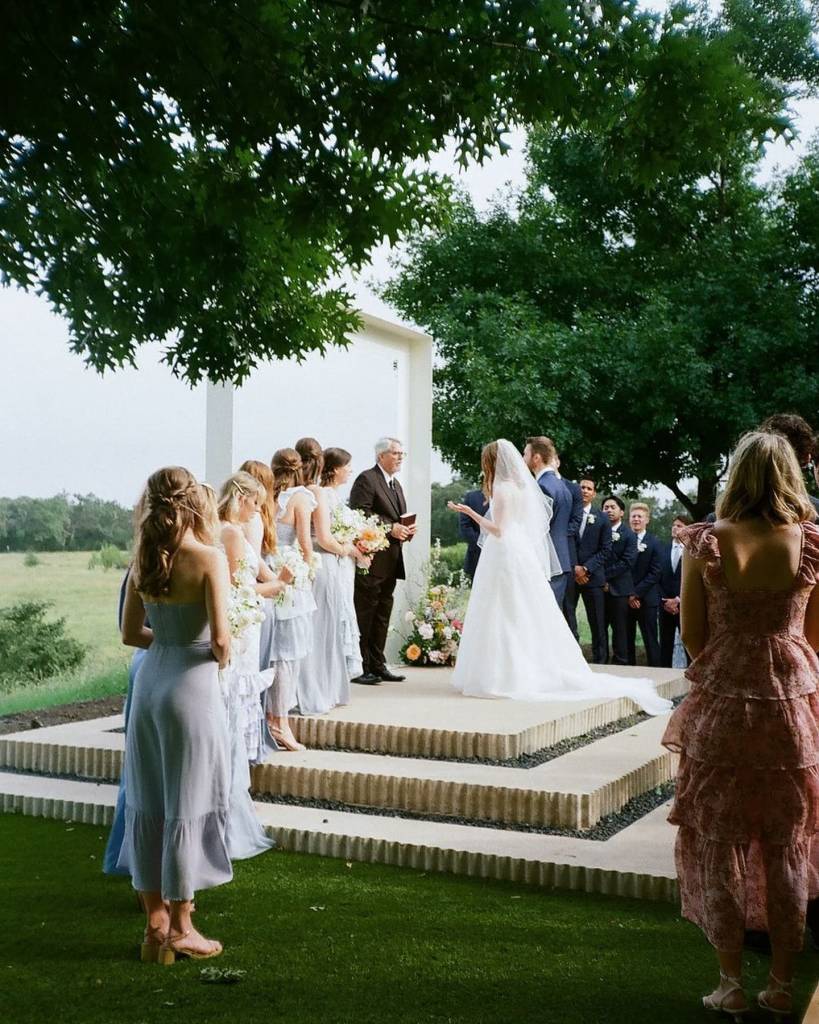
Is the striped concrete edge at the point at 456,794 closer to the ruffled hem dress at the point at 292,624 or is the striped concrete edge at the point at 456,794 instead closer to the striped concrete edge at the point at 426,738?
the striped concrete edge at the point at 426,738

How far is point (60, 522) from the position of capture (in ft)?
28.8

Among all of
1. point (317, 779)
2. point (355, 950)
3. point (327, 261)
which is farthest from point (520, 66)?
point (317, 779)

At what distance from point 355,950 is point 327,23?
10.6 ft

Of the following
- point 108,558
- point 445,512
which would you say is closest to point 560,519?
point 108,558

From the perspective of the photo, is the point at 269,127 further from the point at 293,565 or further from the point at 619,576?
the point at 619,576

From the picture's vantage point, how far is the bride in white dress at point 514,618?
347 inches

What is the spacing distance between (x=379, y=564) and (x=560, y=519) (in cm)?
219

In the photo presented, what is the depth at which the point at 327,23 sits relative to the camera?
3070mm

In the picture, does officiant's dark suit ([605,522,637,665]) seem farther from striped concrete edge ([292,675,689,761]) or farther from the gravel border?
the gravel border

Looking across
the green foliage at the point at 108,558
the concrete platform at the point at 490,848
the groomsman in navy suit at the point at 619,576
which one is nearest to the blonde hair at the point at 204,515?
the concrete platform at the point at 490,848

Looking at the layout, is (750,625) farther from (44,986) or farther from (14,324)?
(44,986)

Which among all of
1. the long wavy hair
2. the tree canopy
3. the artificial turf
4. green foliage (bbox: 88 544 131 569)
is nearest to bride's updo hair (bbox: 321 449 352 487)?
the long wavy hair

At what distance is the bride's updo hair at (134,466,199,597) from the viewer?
4070mm

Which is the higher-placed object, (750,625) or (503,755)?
(750,625)
